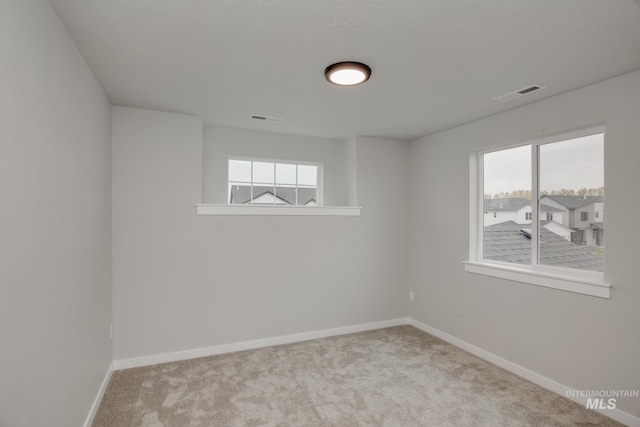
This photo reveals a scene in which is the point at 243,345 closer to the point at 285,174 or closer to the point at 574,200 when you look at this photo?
the point at 285,174

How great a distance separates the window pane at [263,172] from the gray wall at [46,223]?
6.00 feet

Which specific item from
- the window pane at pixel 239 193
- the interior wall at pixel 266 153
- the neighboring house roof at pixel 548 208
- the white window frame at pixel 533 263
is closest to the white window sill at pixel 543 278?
the white window frame at pixel 533 263

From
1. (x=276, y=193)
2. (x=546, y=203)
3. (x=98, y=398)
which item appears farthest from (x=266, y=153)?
(x=546, y=203)

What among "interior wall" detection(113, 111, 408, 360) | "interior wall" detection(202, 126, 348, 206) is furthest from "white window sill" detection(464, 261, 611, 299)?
"interior wall" detection(202, 126, 348, 206)

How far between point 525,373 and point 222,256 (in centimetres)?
309

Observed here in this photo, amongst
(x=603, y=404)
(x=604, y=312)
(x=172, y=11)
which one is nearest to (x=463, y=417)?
(x=603, y=404)

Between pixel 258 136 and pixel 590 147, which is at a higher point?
pixel 258 136

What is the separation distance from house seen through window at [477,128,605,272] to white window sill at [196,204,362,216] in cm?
153

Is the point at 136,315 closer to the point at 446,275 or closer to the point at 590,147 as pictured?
the point at 446,275

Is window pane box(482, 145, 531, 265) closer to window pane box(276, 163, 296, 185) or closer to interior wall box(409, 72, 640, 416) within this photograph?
interior wall box(409, 72, 640, 416)

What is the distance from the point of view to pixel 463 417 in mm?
2359

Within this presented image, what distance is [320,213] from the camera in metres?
3.98

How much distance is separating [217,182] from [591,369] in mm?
3857

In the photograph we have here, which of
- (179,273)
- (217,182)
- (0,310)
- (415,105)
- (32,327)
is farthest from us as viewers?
(217,182)
